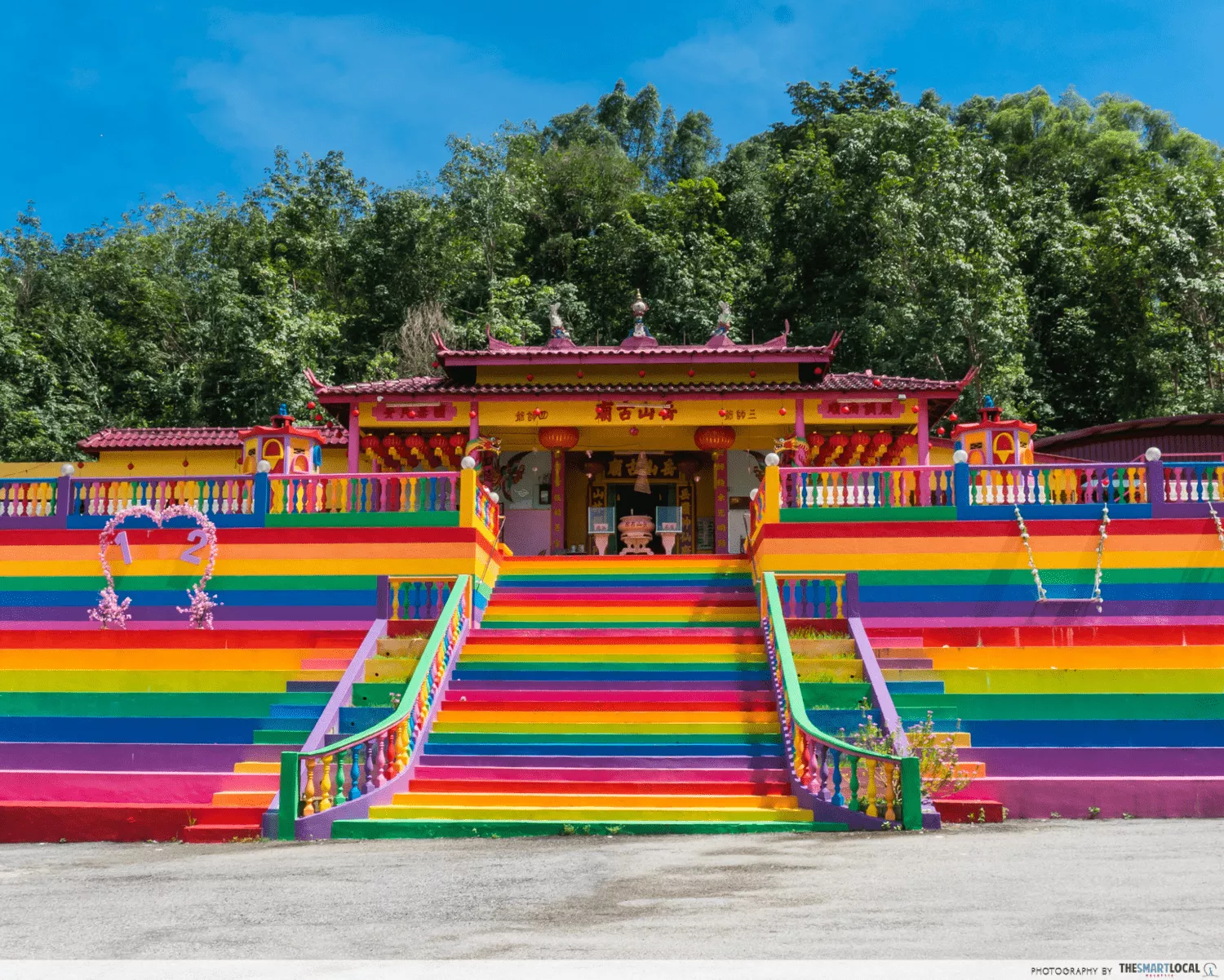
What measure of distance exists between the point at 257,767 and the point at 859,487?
861cm

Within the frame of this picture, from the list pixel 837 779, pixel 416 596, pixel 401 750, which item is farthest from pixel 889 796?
pixel 416 596

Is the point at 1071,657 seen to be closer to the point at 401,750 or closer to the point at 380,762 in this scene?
the point at 401,750

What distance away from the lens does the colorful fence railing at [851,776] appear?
9461mm

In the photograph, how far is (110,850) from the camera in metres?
9.68

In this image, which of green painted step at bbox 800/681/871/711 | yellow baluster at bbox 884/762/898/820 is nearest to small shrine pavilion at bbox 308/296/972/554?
green painted step at bbox 800/681/871/711

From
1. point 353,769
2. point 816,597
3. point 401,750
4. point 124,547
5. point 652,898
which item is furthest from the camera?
point 124,547

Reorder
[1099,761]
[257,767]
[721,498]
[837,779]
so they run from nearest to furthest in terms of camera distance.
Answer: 1. [837,779]
2. [1099,761]
3. [257,767]
4. [721,498]

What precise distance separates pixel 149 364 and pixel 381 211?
8.49 meters

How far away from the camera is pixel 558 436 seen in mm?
20078

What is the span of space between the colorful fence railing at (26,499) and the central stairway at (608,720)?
22.7 feet

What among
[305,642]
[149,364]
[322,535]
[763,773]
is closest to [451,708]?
[305,642]

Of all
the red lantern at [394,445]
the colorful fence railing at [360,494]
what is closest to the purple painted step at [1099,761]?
the colorful fence railing at [360,494]

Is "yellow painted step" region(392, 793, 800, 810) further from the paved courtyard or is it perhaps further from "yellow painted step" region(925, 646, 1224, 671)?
"yellow painted step" region(925, 646, 1224, 671)

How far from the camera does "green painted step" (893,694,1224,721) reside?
1158cm
